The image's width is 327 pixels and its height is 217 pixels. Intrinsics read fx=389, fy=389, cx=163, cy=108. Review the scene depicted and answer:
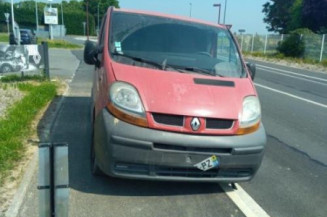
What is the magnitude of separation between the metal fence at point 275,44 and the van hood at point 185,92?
1136 inches

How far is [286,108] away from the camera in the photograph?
31.8 ft

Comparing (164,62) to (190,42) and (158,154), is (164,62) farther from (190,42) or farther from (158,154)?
(158,154)

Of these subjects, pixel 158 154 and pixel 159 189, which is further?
pixel 159 189

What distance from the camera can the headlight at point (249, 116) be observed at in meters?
3.94

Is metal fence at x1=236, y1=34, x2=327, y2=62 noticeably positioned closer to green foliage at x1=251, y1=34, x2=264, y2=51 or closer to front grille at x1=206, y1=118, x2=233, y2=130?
green foliage at x1=251, y1=34, x2=264, y2=51

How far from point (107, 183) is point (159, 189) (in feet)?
1.91

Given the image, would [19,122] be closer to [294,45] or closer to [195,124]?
[195,124]

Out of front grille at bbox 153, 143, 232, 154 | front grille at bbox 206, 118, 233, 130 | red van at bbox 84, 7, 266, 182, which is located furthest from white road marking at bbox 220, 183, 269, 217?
front grille at bbox 206, 118, 233, 130

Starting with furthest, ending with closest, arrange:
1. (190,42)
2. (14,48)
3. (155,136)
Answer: (14,48) < (190,42) < (155,136)

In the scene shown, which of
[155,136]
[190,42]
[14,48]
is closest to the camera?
[155,136]

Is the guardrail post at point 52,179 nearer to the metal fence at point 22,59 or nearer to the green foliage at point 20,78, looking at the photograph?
the metal fence at point 22,59

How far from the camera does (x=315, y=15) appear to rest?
157 feet

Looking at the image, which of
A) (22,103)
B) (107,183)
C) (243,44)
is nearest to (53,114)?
(22,103)

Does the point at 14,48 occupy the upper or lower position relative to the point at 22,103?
upper
